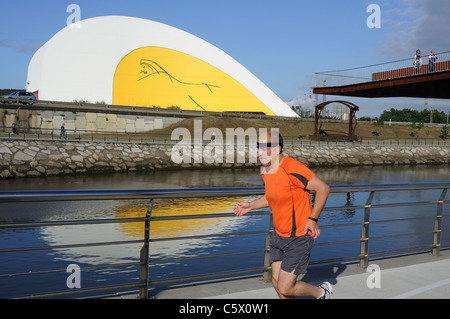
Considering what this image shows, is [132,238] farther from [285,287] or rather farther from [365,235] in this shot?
[285,287]

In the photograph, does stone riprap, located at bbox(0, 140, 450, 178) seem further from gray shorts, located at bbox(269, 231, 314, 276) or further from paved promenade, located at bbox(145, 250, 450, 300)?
gray shorts, located at bbox(269, 231, 314, 276)

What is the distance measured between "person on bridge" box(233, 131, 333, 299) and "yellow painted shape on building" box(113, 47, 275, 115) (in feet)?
272

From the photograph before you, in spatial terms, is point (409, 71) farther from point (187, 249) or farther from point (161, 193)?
point (161, 193)

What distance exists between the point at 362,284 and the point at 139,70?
8555 cm

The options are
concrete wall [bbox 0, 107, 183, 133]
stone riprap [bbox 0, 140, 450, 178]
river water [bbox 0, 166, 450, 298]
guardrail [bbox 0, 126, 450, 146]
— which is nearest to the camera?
river water [bbox 0, 166, 450, 298]

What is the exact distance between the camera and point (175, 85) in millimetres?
89625

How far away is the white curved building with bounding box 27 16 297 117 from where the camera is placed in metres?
85.4

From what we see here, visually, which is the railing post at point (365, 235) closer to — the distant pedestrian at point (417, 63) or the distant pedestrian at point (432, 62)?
the distant pedestrian at point (432, 62)

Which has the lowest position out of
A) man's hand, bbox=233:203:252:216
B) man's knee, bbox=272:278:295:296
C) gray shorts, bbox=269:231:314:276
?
man's knee, bbox=272:278:295:296

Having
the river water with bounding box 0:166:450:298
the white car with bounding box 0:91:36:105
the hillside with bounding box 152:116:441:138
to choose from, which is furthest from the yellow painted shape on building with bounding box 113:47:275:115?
the river water with bounding box 0:166:450:298

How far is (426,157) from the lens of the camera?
198 feet

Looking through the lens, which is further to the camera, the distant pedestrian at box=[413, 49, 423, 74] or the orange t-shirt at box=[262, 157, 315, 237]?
the distant pedestrian at box=[413, 49, 423, 74]
